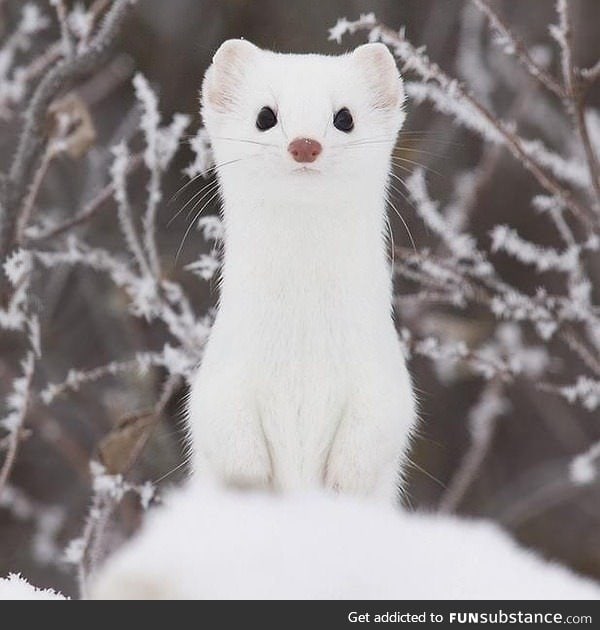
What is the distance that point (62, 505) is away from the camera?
11.7 feet

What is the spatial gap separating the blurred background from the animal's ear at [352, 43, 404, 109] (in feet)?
3.06

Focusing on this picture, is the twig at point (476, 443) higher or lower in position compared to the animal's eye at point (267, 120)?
higher

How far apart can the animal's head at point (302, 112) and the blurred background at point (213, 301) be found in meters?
0.94

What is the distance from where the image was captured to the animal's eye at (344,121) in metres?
1.48

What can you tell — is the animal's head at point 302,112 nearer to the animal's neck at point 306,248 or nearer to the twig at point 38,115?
the animal's neck at point 306,248

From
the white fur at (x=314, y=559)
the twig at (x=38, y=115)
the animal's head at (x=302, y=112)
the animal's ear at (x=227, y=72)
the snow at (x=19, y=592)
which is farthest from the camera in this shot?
the twig at (x=38, y=115)

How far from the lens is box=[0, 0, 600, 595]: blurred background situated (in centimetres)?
281

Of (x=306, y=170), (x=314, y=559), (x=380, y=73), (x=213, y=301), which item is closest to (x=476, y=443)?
(x=213, y=301)

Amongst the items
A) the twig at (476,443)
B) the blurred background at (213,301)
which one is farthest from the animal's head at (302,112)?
the twig at (476,443)

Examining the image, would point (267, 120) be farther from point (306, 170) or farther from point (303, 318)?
point (303, 318)

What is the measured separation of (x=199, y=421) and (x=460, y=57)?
1696 millimetres

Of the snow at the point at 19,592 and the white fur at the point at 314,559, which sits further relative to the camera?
the snow at the point at 19,592

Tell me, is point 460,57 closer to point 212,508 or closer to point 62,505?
point 62,505

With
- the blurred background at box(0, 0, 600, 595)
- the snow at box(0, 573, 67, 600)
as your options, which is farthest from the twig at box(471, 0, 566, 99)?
the snow at box(0, 573, 67, 600)
